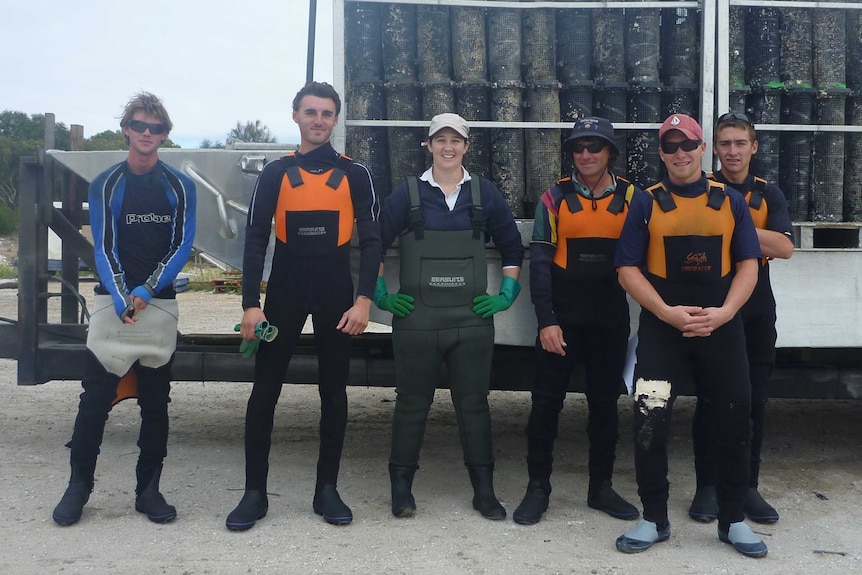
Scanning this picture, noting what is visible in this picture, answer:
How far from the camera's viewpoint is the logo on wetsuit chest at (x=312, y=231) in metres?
3.81

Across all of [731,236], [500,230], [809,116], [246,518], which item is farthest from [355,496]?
[809,116]

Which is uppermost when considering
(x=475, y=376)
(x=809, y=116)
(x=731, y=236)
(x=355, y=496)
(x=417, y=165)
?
(x=809, y=116)

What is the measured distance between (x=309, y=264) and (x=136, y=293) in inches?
31.6

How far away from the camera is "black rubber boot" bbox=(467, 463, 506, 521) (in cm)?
393

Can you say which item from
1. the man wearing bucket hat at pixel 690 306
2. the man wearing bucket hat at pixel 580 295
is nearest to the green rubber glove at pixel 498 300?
the man wearing bucket hat at pixel 580 295

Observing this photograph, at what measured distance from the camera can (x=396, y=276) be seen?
13.9 feet

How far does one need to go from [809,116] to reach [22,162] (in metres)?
4.20

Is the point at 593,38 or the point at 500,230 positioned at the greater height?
the point at 593,38

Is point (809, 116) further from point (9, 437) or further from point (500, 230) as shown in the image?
point (9, 437)

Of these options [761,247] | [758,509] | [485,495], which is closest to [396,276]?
[485,495]

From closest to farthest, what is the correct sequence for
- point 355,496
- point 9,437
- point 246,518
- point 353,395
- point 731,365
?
point 731,365
point 246,518
point 355,496
point 9,437
point 353,395

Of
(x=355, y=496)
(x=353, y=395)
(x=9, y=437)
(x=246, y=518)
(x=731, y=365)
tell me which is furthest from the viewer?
(x=353, y=395)

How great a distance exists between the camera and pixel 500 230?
3.99 m

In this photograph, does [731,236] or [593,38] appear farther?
[593,38]
